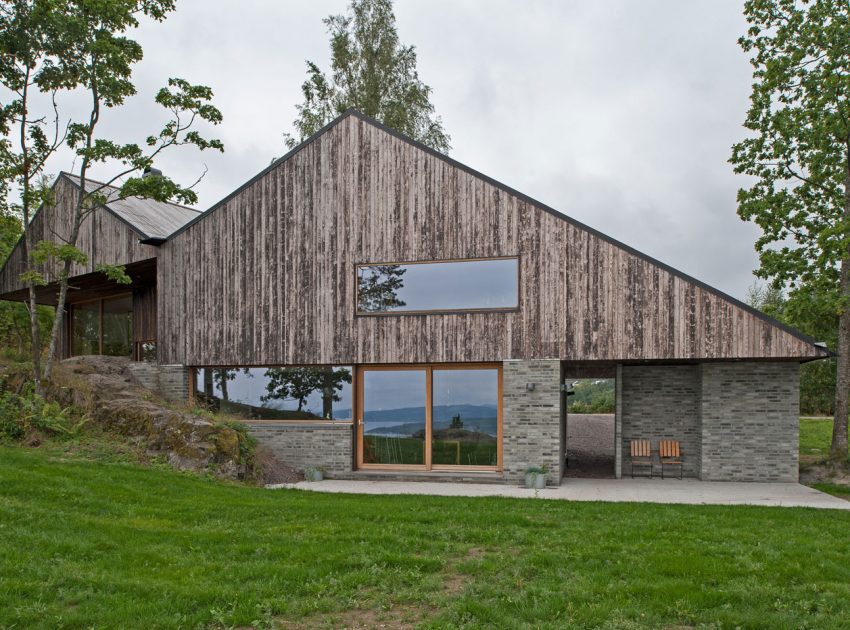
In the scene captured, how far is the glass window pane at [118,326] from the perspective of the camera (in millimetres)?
18219

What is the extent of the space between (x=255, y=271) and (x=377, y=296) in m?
2.83

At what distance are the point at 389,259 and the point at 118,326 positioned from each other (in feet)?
29.7

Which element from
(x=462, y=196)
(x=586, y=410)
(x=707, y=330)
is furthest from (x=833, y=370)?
(x=462, y=196)

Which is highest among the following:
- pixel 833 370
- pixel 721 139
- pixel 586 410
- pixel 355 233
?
pixel 721 139

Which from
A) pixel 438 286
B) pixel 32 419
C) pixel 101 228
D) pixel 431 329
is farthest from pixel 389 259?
pixel 101 228

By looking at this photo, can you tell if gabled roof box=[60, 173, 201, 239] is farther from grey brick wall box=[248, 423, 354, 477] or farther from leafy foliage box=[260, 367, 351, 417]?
grey brick wall box=[248, 423, 354, 477]

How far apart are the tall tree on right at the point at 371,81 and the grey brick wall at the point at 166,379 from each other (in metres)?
11.4

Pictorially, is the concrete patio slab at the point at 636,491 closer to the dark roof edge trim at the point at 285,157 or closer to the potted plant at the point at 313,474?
the potted plant at the point at 313,474

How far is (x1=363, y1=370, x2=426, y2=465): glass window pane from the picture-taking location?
547 inches

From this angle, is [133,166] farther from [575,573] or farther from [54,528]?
[575,573]

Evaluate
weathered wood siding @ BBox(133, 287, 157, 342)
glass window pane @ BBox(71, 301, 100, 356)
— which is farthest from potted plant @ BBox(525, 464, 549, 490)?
glass window pane @ BBox(71, 301, 100, 356)

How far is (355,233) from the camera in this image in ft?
46.5

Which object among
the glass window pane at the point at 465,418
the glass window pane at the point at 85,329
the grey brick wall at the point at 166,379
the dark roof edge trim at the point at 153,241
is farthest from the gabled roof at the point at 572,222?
the glass window pane at the point at 85,329

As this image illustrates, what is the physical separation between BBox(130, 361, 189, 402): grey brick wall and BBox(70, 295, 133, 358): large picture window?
101 inches
